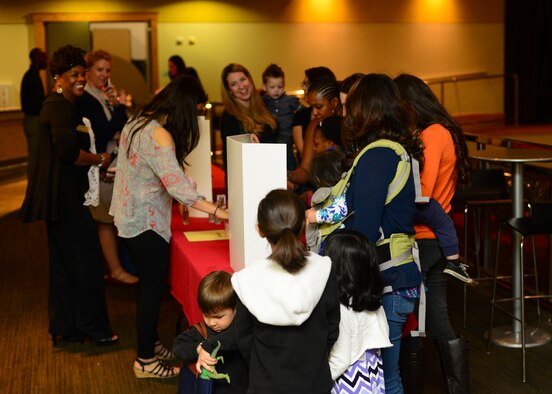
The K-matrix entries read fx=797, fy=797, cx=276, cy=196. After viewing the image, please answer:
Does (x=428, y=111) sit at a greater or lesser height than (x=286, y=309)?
greater

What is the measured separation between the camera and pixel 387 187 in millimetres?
2576

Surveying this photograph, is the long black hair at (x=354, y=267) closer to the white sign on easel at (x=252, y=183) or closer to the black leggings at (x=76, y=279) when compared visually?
the white sign on easel at (x=252, y=183)

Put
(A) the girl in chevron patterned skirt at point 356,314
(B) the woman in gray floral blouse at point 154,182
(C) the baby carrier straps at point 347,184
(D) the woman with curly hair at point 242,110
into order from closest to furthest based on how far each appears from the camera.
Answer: (A) the girl in chevron patterned skirt at point 356,314, (C) the baby carrier straps at point 347,184, (B) the woman in gray floral blouse at point 154,182, (D) the woman with curly hair at point 242,110

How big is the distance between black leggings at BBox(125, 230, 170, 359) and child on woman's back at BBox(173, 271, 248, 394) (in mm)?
979

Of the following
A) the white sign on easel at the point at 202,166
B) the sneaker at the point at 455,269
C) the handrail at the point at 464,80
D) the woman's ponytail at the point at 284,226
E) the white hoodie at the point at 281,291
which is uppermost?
the handrail at the point at 464,80

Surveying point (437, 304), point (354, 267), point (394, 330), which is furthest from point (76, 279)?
point (354, 267)

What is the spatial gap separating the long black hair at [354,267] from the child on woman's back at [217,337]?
1.17 feet

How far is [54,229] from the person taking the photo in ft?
14.0

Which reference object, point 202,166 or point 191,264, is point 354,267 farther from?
point 202,166

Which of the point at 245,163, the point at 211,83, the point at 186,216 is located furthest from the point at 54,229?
the point at 211,83

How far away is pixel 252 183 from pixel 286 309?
28.2 inches

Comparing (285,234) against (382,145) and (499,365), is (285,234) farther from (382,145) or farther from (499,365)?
(499,365)

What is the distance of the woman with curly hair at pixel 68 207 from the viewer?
13.3ft

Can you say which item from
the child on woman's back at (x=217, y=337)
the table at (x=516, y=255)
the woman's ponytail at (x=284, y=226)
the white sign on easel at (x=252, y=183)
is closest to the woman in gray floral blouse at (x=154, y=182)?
the white sign on easel at (x=252, y=183)
